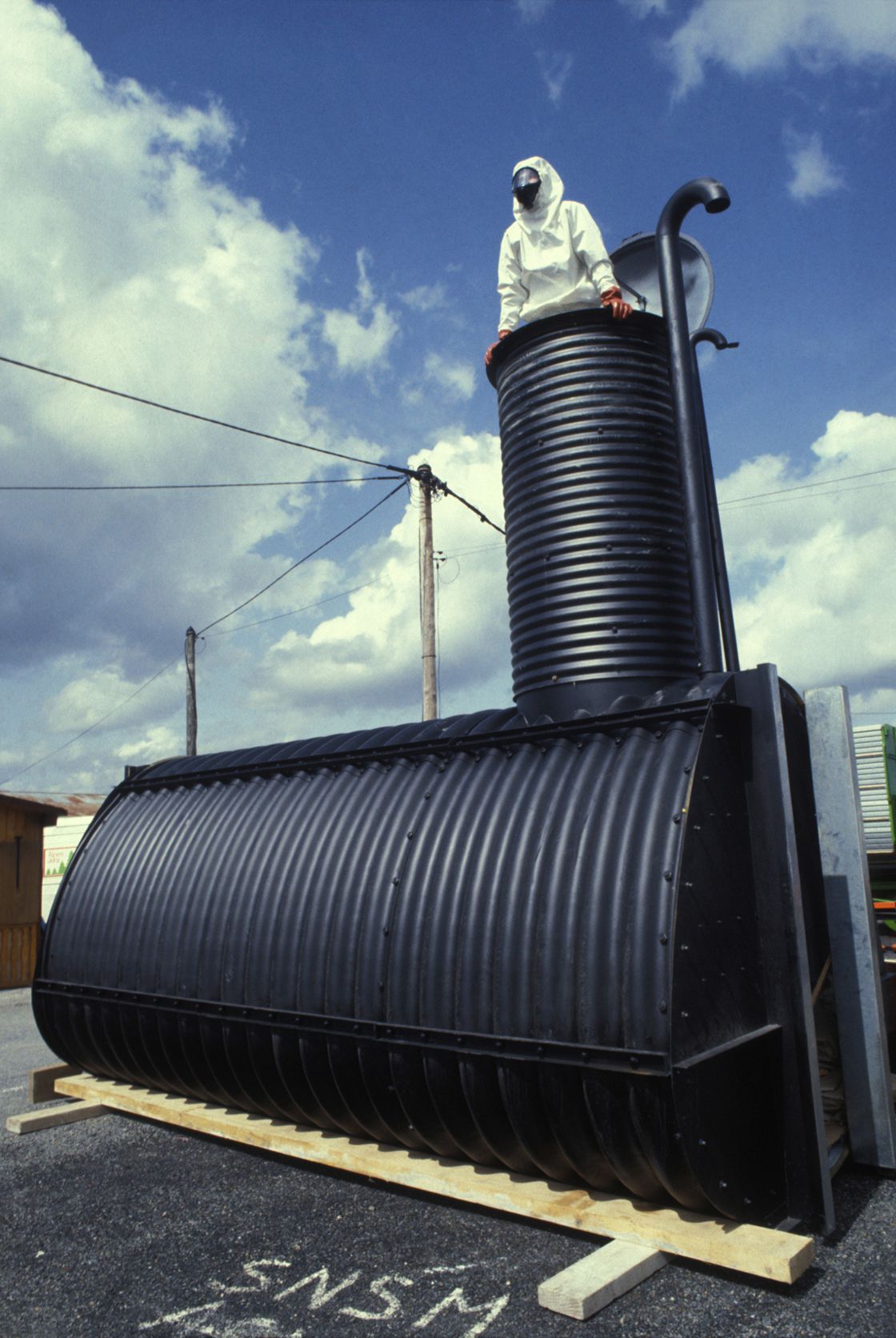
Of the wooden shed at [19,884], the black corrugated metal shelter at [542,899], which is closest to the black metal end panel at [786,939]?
the black corrugated metal shelter at [542,899]

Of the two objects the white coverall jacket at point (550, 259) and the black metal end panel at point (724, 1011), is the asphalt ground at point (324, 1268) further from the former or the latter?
the white coverall jacket at point (550, 259)

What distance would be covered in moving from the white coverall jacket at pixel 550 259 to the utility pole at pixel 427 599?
894 centimetres

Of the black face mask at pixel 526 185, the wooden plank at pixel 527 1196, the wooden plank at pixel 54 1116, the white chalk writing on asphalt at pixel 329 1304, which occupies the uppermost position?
the black face mask at pixel 526 185

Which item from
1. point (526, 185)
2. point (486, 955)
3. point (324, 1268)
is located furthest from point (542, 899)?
point (526, 185)

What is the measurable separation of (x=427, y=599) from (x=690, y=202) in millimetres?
10026

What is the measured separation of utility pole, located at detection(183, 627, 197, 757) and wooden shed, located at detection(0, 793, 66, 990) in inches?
429

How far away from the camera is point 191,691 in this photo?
29656 mm

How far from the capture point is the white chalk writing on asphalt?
4062mm

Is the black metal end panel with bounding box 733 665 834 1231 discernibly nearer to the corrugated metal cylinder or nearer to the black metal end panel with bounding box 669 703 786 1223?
the black metal end panel with bounding box 669 703 786 1223

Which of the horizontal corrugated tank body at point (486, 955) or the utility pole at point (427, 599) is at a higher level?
the utility pole at point (427, 599)

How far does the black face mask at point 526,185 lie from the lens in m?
7.63

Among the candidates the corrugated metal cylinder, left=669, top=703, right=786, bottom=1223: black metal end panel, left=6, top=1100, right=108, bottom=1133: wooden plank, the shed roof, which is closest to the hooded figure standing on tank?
the corrugated metal cylinder

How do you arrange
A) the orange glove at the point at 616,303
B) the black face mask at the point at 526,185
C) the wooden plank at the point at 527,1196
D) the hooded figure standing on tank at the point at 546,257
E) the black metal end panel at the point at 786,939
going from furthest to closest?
the black face mask at the point at 526,185
the hooded figure standing on tank at the point at 546,257
the orange glove at the point at 616,303
the black metal end panel at the point at 786,939
the wooden plank at the point at 527,1196

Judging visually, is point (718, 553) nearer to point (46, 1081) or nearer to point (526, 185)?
point (526, 185)
